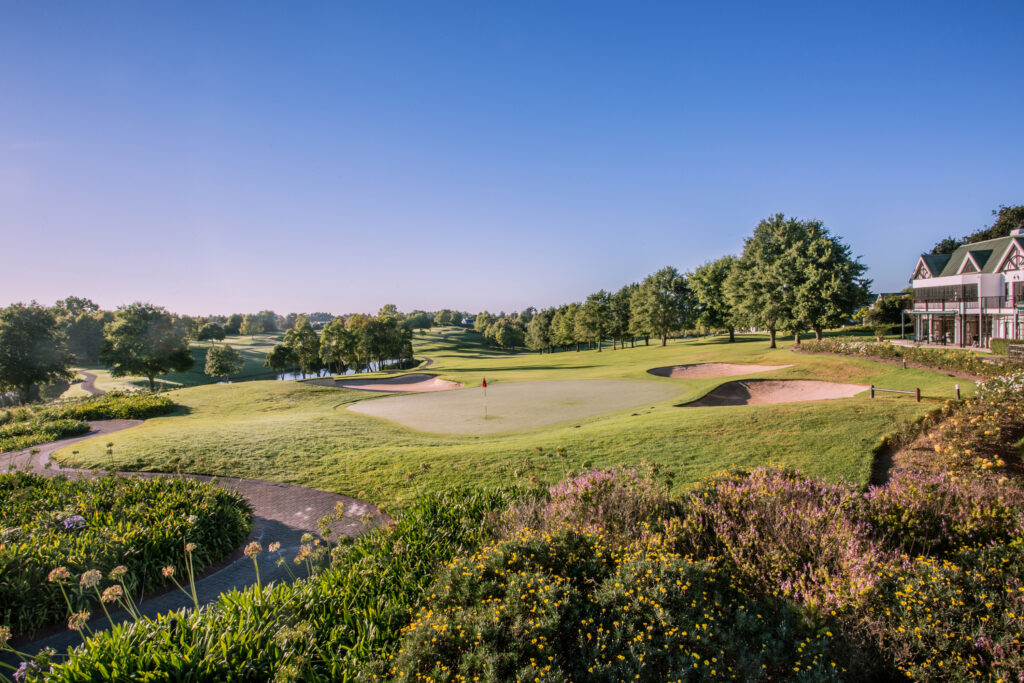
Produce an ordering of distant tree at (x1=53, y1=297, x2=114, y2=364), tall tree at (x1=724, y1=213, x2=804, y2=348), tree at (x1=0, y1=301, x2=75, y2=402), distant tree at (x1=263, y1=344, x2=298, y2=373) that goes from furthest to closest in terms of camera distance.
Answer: distant tree at (x1=53, y1=297, x2=114, y2=364) < distant tree at (x1=263, y1=344, x2=298, y2=373) < tall tree at (x1=724, y1=213, x2=804, y2=348) < tree at (x1=0, y1=301, x2=75, y2=402)

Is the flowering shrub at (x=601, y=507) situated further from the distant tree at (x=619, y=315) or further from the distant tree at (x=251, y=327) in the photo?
the distant tree at (x=251, y=327)

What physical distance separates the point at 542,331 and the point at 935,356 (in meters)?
69.0

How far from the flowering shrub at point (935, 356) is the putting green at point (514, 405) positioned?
10227mm

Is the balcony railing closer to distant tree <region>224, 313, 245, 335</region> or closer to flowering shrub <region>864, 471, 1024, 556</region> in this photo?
flowering shrub <region>864, 471, 1024, 556</region>

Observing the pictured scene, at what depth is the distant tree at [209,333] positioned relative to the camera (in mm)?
99375

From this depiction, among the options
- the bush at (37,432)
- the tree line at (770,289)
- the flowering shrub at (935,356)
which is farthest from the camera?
the tree line at (770,289)

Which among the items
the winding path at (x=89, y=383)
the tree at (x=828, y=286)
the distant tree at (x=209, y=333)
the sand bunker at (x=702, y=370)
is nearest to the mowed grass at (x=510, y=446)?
the sand bunker at (x=702, y=370)

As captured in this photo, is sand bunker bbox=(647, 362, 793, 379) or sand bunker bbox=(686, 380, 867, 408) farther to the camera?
sand bunker bbox=(647, 362, 793, 379)

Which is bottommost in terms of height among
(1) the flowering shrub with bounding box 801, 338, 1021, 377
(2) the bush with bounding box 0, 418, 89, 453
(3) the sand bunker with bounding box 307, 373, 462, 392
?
(3) the sand bunker with bounding box 307, 373, 462, 392

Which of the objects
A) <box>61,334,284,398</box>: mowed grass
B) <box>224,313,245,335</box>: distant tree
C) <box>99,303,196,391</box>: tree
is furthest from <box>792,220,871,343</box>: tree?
<box>224,313,245,335</box>: distant tree

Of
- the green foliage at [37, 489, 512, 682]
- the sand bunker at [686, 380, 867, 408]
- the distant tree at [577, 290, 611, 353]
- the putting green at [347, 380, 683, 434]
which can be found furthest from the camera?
the distant tree at [577, 290, 611, 353]

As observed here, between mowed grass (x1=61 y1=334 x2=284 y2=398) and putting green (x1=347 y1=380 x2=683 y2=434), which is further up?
putting green (x1=347 y1=380 x2=683 y2=434)

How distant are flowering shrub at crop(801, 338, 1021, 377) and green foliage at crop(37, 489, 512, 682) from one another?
65.1 ft

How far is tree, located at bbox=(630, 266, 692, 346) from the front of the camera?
54.5 metres
